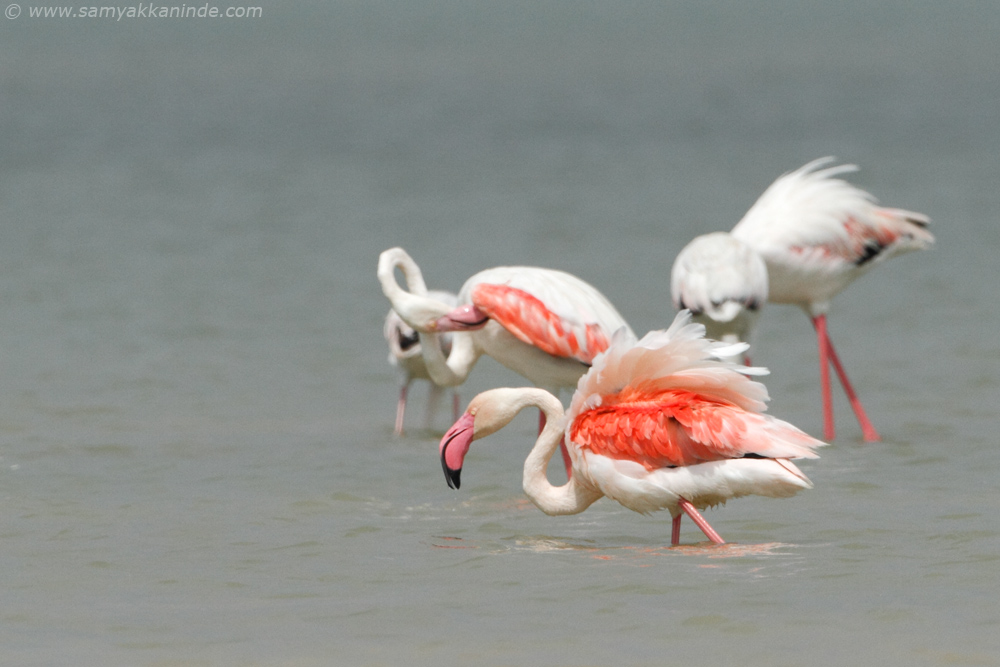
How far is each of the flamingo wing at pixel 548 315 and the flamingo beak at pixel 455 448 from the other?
1.30 metres

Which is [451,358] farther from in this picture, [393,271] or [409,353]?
[409,353]

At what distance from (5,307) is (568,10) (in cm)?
7684

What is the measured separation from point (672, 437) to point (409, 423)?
3.63 metres

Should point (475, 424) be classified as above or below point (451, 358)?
below

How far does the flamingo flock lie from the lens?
6156 millimetres

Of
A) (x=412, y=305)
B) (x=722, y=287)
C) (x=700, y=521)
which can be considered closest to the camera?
(x=700, y=521)

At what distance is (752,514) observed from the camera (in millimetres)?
6977

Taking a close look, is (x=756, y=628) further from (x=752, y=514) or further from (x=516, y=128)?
(x=516, y=128)

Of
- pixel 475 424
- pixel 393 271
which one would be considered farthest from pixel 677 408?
pixel 393 271

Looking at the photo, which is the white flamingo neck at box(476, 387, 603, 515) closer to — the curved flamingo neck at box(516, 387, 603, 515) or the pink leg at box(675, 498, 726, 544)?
the curved flamingo neck at box(516, 387, 603, 515)

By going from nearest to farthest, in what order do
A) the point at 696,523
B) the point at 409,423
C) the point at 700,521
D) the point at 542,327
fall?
the point at 700,521 < the point at 696,523 < the point at 542,327 < the point at 409,423

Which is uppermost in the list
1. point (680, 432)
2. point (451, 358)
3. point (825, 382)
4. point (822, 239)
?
point (822, 239)

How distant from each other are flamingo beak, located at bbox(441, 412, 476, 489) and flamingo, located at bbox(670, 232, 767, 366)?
81.9 inches

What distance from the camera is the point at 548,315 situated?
7898mm
